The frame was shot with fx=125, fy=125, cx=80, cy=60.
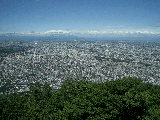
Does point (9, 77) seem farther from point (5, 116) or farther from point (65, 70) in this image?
point (5, 116)

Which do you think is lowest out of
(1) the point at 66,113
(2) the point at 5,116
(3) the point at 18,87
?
(3) the point at 18,87

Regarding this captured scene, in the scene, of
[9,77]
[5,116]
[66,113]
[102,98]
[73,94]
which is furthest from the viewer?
[9,77]

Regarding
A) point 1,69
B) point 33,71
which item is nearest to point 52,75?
point 33,71

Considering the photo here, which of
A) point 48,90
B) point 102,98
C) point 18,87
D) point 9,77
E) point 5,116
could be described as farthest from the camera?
point 9,77

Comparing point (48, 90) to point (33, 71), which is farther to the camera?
point (33, 71)

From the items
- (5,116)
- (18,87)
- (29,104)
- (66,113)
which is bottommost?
(18,87)

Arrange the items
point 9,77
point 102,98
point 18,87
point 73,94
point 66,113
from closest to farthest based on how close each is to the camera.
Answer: point 66,113, point 102,98, point 73,94, point 18,87, point 9,77

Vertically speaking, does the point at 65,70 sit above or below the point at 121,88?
below

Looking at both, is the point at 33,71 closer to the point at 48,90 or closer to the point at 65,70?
the point at 65,70

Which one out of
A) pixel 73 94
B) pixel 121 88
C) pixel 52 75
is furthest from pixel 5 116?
pixel 52 75
